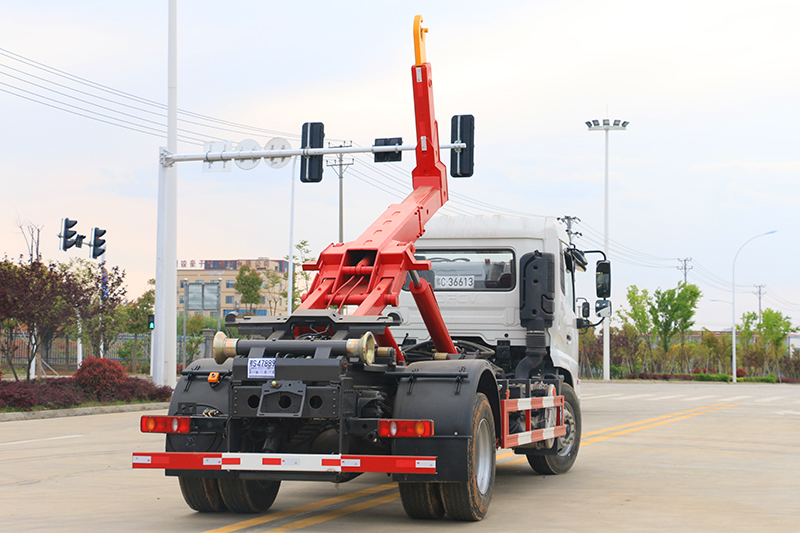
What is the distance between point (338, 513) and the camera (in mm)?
7789

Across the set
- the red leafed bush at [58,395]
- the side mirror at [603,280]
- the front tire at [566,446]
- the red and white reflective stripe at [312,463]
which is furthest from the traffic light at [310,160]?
the red and white reflective stripe at [312,463]

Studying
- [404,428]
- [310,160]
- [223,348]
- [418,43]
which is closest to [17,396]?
[310,160]

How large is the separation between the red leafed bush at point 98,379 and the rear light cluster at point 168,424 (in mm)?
17875

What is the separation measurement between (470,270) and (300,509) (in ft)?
13.2

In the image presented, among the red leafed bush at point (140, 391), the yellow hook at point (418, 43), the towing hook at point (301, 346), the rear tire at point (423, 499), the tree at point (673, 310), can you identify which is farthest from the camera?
the tree at point (673, 310)

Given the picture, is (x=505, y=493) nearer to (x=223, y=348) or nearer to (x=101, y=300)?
(x=223, y=348)

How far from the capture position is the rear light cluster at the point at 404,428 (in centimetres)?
668

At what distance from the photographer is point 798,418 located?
23.0 meters

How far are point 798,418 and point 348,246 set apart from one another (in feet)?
61.3

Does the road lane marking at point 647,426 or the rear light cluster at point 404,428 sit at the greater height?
the rear light cluster at point 404,428

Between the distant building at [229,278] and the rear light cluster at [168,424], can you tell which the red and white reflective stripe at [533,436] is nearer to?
the rear light cluster at [168,424]

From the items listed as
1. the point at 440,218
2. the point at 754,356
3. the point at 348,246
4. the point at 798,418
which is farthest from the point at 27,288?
the point at 754,356

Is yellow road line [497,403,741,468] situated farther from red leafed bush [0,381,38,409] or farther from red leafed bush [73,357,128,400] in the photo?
red leafed bush [73,357,128,400]

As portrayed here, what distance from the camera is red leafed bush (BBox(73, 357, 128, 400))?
24.1 meters
